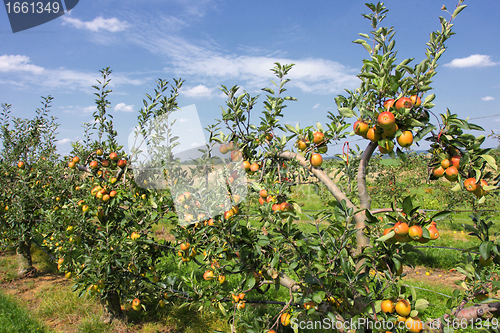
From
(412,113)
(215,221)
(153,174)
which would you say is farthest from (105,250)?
(412,113)

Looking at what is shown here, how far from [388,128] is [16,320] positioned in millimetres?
5466

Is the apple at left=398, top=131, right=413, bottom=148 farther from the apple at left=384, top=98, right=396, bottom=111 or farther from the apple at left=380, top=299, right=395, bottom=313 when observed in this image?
the apple at left=380, top=299, right=395, bottom=313

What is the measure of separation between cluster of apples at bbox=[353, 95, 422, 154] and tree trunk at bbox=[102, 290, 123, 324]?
13.0 feet

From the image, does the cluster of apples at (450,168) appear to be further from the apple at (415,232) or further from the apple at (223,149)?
the apple at (223,149)

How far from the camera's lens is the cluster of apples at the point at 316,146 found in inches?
82.3

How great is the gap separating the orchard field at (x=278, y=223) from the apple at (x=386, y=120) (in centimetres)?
1

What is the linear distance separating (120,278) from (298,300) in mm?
2595

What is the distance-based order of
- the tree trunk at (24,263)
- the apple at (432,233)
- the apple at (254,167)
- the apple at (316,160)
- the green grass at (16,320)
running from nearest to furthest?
the apple at (432,233)
the apple at (316,160)
the apple at (254,167)
the green grass at (16,320)
the tree trunk at (24,263)

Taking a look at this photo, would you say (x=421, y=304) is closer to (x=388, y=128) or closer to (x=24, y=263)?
(x=388, y=128)

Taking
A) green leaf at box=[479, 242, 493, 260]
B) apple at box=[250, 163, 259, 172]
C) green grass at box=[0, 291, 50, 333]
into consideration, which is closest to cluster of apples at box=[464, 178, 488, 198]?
green leaf at box=[479, 242, 493, 260]

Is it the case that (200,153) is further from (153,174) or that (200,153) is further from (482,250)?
(482,250)

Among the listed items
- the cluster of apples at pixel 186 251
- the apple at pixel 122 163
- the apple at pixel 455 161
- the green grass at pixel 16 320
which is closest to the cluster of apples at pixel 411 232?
the apple at pixel 455 161

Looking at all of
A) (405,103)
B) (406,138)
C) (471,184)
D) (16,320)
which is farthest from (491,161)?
(16,320)

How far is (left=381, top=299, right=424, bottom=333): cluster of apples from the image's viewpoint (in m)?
1.65
